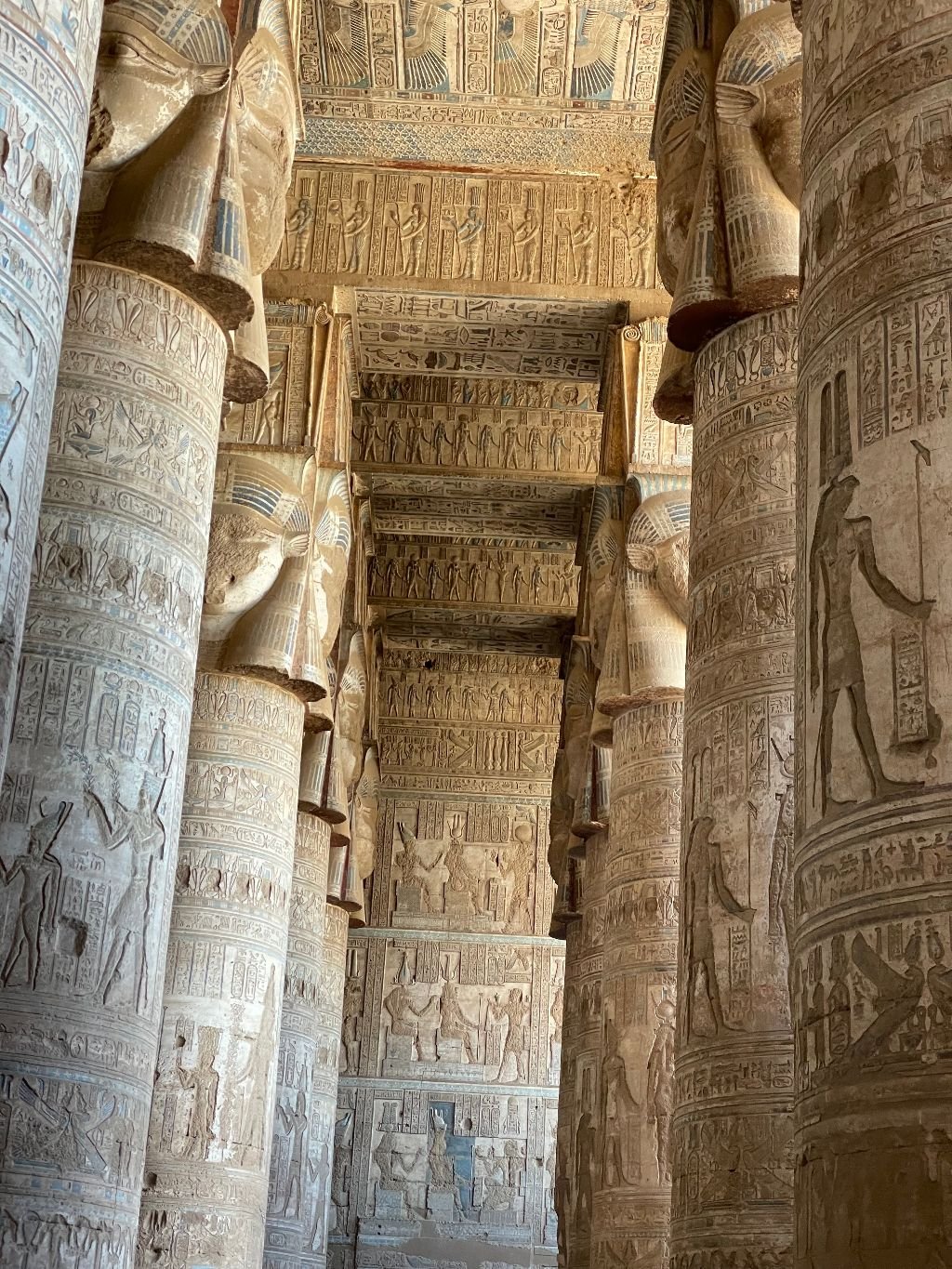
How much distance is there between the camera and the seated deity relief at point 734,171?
7.72 meters

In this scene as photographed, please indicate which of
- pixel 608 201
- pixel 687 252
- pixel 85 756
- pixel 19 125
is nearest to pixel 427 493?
pixel 608 201

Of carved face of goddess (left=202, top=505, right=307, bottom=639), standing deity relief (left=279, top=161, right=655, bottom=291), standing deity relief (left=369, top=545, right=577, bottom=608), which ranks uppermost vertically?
standing deity relief (left=279, top=161, right=655, bottom=291)

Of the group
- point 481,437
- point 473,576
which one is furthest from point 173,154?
point 473,576

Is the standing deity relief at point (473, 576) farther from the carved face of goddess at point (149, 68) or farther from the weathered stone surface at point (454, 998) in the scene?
the carved face of goddess at point (149, 68)

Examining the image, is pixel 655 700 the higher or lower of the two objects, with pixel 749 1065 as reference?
higher

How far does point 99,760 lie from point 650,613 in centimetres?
553

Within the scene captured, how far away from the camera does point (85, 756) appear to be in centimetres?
Result: 686

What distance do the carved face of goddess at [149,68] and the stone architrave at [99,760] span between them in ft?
2.30

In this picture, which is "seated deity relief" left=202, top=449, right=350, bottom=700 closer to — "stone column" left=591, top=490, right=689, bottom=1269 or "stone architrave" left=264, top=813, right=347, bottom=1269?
"stone column" left=591, top=490, right=689, bottom=1269

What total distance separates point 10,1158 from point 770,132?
5.37 metres

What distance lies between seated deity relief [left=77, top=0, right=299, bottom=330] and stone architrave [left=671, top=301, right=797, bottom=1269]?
236 centimetres

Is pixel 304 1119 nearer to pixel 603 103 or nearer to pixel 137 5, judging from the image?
pixel 603 103

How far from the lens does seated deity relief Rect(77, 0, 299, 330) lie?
7.88 metres

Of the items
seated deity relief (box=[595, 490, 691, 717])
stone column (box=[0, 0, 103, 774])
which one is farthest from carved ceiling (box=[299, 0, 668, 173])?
stone column (box=[0, 0, 103, 774])
